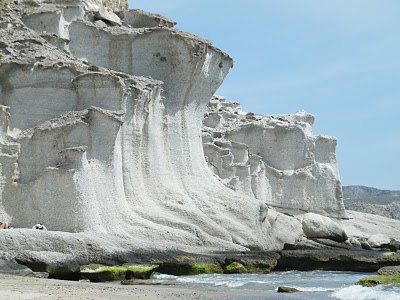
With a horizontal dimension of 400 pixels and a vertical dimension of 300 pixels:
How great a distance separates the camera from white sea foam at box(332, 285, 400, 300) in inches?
667

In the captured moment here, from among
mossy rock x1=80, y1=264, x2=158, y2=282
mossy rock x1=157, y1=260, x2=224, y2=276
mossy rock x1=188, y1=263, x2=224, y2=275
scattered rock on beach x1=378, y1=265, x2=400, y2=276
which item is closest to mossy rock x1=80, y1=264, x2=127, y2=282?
mossy rock x1=80, y1=264, x2=158, y2=282

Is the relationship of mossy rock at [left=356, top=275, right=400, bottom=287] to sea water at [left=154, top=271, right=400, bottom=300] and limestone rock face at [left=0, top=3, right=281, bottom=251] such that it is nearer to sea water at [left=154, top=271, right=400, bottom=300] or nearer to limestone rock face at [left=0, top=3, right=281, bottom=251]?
sea water at [left=154, top=271, right=400, bottom=300]

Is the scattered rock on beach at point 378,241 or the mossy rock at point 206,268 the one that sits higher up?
the scattered rock on beach at point 378,241

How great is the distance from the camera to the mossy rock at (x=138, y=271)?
2305cm

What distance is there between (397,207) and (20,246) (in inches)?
3184

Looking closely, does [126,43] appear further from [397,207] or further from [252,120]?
[397,207]

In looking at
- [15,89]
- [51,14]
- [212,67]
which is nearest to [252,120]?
[212,67]

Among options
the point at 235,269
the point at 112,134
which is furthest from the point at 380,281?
the point at 112,134

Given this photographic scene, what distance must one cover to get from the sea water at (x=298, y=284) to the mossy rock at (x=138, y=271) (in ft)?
1.59

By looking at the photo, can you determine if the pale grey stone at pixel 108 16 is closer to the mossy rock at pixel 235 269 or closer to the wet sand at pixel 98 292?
the mossy rock at pixel 235 269

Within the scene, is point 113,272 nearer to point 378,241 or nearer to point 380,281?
point 380,281

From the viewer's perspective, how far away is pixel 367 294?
1770 cm

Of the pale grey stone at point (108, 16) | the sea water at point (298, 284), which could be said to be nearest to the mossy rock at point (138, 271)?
the sea water at point (298, 284)

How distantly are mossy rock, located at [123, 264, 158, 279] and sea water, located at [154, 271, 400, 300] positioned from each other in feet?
1.59
